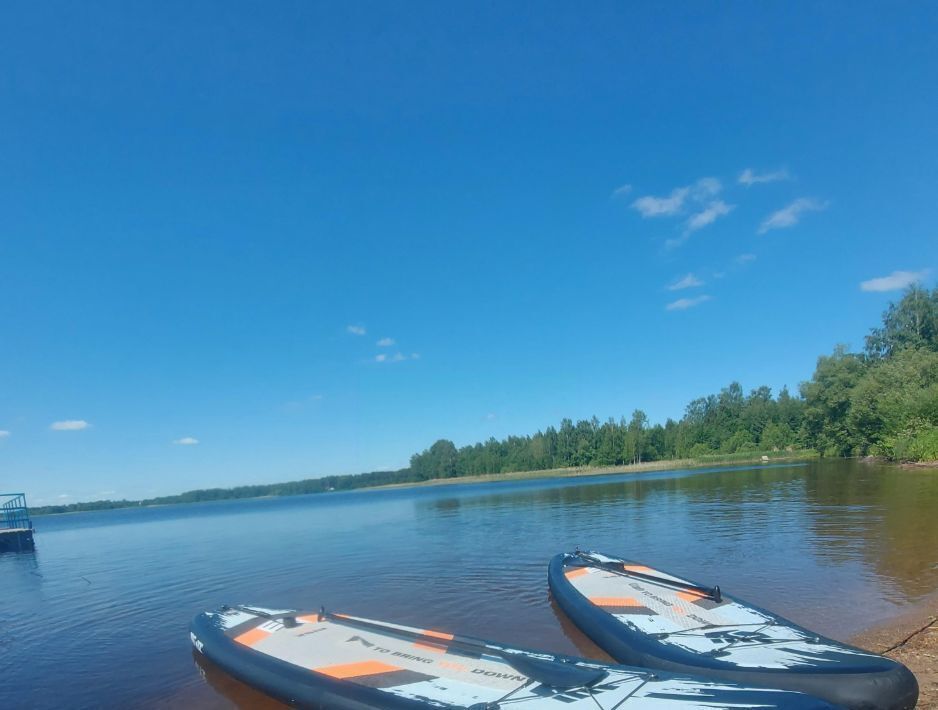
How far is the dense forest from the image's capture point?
143 ft

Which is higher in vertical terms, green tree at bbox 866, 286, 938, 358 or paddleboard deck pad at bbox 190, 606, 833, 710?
green tree at bbox 866, 286, 938, 358

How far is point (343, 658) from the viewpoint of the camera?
→ 6.98 m

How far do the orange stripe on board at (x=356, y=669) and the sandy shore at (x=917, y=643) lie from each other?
5.59m

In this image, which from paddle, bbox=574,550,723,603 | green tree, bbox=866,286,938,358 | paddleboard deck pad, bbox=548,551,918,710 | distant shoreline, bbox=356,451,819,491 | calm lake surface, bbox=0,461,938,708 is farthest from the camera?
distant shoreline, bbox=356,451,819,491

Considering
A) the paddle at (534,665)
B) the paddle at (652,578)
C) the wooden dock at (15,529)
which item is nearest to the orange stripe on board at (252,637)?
the paddle at (534,665)

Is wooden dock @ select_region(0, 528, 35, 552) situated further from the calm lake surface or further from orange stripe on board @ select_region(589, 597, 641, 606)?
orange stripe on board @ select_region(589, 597, 641, 606)

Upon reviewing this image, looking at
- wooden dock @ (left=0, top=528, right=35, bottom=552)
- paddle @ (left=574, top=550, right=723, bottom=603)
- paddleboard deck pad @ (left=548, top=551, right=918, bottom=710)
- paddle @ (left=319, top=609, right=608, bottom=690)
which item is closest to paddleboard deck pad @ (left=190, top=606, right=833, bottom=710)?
paddle @ (left=319, top=609, right=608, bottom=690)

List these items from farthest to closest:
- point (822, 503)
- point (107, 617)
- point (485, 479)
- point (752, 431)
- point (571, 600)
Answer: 1. point (485, 479)
2. point (752, 431)
3. point (822, 503)
4. point (107, 617)
5. point (571, 600)

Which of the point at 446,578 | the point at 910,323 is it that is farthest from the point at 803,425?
the point at 446,578

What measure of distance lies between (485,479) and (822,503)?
109 meters

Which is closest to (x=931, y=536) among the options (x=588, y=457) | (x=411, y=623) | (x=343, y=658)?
(x=411, y=623)

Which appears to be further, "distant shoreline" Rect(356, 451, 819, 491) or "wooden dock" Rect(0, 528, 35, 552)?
"distant shoreline" Rect(356, 451, 819, 491)

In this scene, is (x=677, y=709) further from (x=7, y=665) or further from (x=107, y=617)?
(x=107, y=617)

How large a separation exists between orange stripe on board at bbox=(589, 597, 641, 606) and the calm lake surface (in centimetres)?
68
